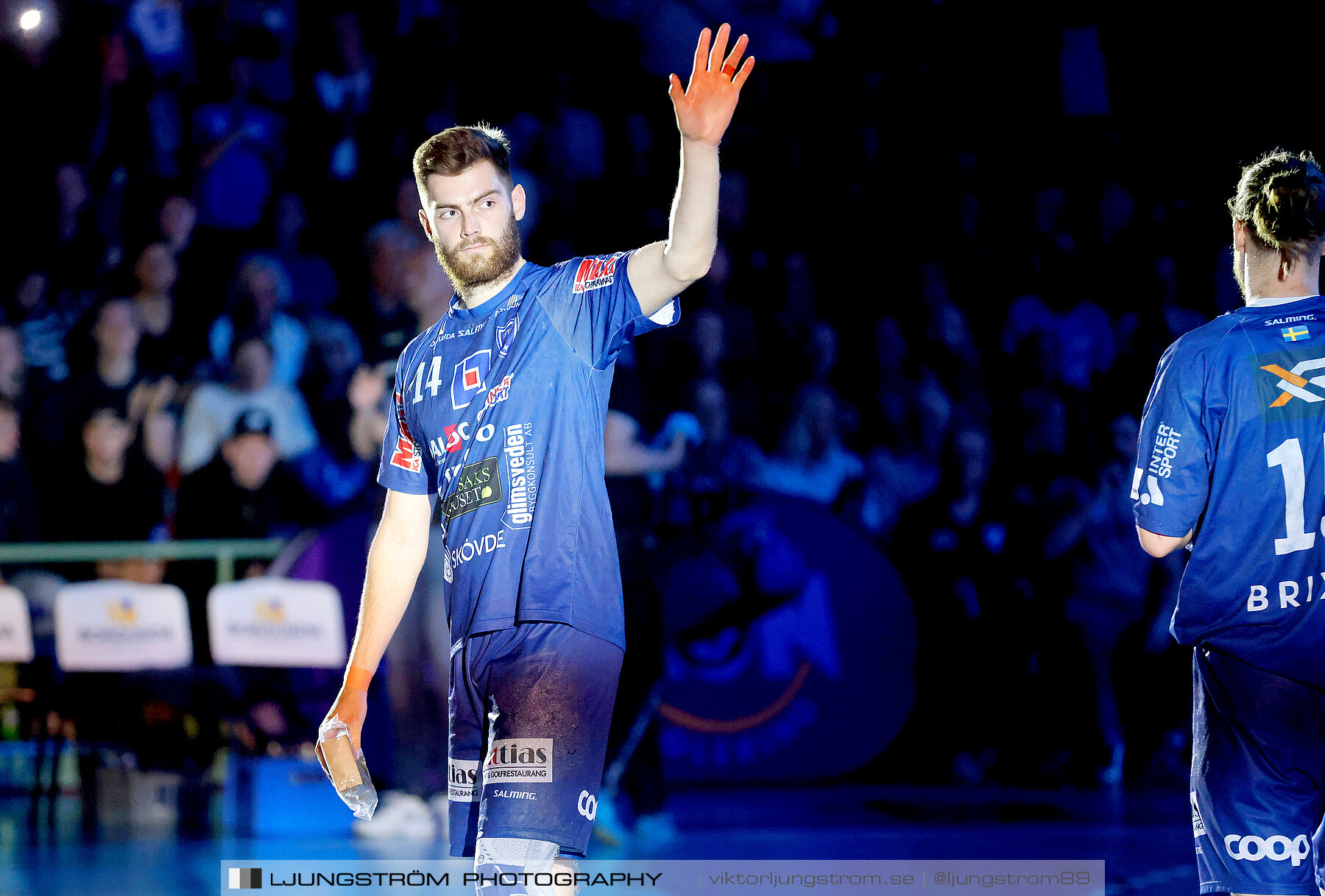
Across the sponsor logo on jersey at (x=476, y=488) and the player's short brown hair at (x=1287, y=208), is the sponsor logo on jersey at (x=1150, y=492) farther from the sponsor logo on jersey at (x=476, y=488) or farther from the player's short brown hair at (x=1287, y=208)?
the sponsor logo on jersey at (x=476, y=488)

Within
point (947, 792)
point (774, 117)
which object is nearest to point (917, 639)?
point (947, 792)

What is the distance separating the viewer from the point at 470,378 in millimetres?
2324

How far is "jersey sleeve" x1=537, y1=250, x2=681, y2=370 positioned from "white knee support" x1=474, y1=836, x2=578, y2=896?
91 centimetres

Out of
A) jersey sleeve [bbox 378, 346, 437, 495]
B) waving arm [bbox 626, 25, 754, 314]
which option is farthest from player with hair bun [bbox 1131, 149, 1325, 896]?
jersey sleeve [bbox 378, 346, 437, 495]

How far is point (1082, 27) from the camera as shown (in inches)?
304

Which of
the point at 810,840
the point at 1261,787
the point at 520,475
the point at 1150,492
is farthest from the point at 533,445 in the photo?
the point at 810,840

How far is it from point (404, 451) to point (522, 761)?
0.80m

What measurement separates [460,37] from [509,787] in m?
6.94

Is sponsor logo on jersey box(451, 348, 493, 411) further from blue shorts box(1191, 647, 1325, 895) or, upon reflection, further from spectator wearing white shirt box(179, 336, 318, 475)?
spectator wearing white shirt box(179, 336, 318, 475)

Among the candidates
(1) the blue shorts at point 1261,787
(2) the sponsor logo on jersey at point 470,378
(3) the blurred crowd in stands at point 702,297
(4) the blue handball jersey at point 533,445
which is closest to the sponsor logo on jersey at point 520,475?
(4) the blue handball jersey at point 533,445

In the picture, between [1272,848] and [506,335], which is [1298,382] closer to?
[1272,848]

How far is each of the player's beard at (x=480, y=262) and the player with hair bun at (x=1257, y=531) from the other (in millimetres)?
1422

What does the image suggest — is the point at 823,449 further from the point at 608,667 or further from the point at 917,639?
the point at 608,667

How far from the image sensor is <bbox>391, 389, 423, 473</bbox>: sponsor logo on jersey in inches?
99.1
